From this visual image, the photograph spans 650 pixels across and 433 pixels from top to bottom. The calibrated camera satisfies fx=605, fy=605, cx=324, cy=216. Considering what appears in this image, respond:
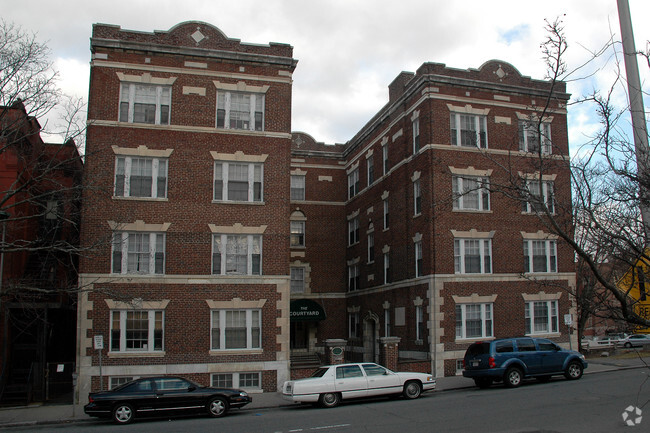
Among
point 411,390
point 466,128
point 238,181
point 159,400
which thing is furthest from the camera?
point 466,128

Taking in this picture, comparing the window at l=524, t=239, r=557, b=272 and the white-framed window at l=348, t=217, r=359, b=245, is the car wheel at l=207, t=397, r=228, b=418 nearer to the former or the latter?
the window at l=524, t=239, r=557, b=272

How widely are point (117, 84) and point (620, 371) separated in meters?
24.9

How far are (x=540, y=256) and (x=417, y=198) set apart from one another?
22.6 ft

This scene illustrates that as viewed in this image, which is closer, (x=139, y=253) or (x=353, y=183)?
(x=139, y=253)

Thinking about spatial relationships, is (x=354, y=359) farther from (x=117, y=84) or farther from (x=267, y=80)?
(x=117, y=84)

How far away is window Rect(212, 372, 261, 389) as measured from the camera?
24.8 metres

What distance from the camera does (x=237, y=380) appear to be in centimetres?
2488

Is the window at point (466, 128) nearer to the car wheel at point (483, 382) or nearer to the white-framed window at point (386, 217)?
the white-framed window at point (386, 217)

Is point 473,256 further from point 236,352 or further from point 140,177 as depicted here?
point 140,177

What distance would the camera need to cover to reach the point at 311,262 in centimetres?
4144

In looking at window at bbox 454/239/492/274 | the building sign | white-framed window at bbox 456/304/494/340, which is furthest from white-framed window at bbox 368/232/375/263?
white-framed window at bbox 456/304/494/340

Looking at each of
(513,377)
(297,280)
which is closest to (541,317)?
(513,377)

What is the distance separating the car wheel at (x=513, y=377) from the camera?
22719mm

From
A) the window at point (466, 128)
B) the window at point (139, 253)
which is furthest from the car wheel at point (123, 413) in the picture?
the window at point (466, 128)
